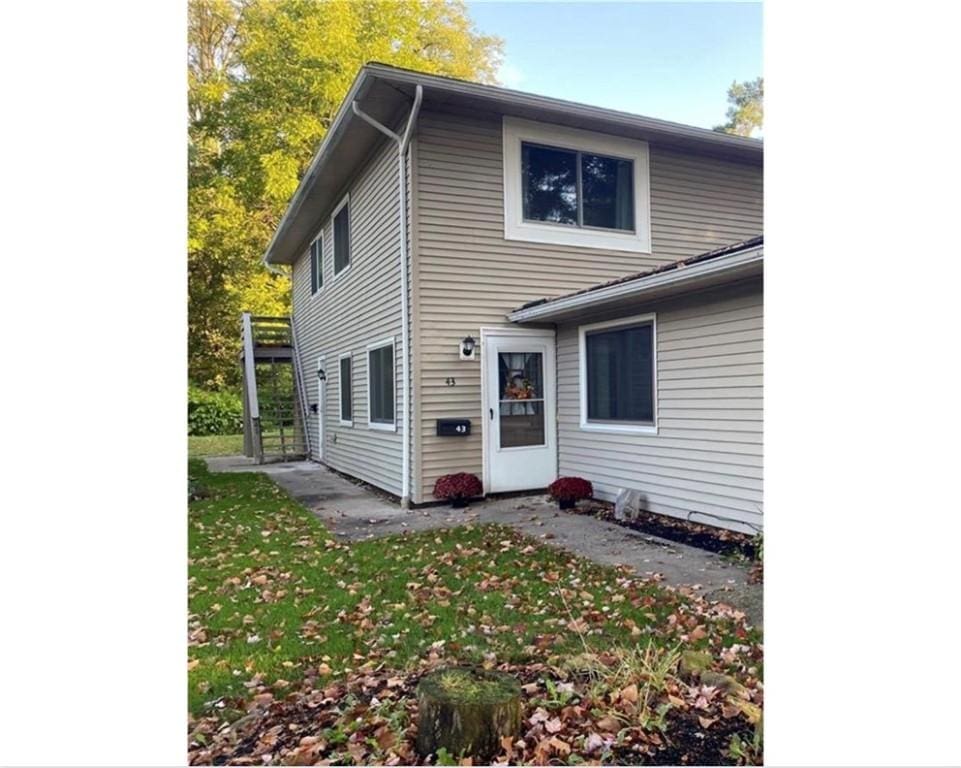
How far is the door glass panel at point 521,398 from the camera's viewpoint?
743 cm

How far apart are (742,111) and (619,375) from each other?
50.6 feet

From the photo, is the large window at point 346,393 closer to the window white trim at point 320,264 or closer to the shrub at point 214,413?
the window white trim at point 320,264

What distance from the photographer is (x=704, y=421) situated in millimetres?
5664

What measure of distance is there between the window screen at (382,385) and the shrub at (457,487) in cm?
123

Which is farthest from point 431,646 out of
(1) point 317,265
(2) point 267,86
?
(2) point 267,86

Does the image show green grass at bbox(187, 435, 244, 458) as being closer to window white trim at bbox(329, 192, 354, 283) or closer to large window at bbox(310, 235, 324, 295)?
large window at bbox(310, 235, 324, 295)

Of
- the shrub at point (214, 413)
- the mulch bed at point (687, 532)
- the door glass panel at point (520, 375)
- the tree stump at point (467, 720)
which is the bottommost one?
the mulch bed at point (687, 532)

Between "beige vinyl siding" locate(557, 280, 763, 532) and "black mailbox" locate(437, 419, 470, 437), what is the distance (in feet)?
5.32

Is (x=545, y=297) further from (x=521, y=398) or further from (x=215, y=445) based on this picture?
(x=215, y=445)

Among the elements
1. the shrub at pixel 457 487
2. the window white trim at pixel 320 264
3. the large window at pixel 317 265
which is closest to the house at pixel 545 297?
the shrub at pixel 457 487
